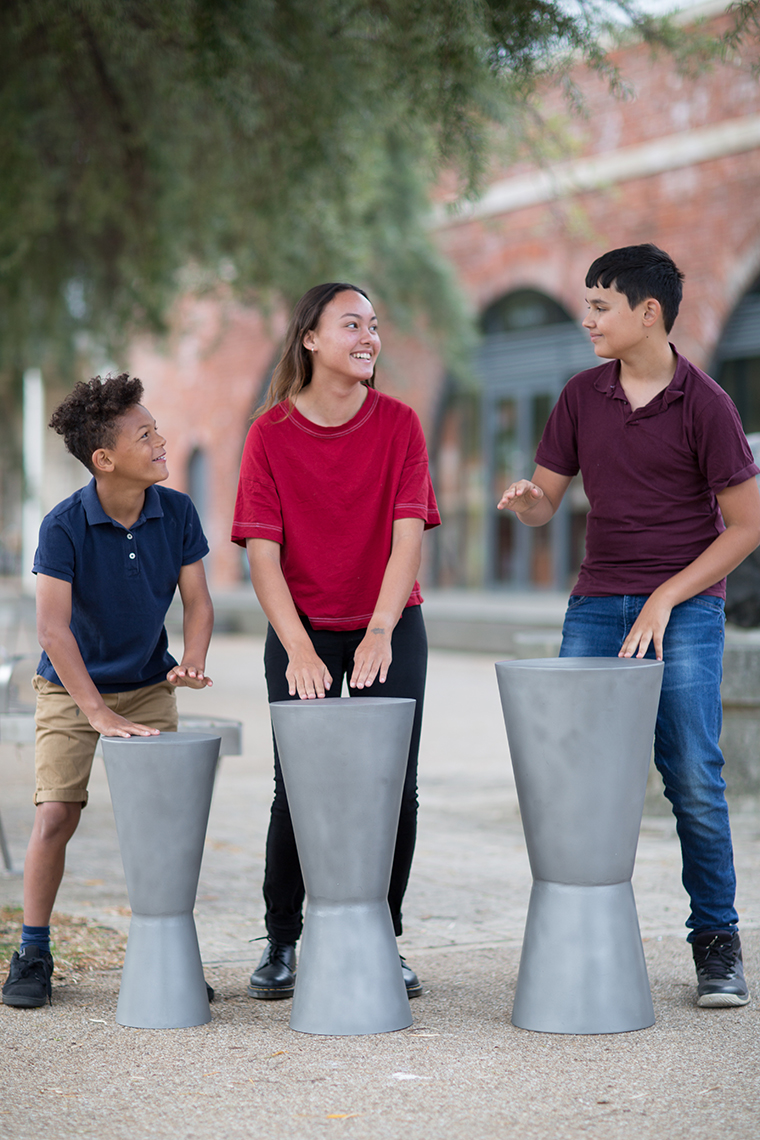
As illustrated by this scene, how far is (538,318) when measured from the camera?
20.6 metres

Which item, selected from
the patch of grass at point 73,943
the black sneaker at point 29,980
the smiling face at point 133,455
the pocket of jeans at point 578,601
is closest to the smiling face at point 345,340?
the smiling face at point 133,455

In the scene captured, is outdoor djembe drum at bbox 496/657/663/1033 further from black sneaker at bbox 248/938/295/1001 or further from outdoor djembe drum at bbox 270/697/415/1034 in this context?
black sneaker at bbox 248/938/295/1001

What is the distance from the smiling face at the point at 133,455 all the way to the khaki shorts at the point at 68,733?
0.59 m

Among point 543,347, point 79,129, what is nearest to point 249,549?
point 79,129

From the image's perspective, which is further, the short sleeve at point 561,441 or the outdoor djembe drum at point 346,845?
the short sleeve at point 561,441

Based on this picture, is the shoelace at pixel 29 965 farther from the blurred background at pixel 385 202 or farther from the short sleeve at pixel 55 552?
the blurred background at pixel 385 202

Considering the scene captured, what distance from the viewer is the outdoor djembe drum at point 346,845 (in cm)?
330

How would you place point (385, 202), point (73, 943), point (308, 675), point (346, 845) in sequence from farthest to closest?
point (385, 202) → point (73, 943) → point (308, 675) → point (346, 845)

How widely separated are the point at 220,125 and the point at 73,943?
18.6ft

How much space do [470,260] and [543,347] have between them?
1782 mm

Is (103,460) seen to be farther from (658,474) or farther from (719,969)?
(719,969)

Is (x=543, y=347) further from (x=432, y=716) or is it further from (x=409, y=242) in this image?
(x=432, y=716)

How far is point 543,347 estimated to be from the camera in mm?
20531

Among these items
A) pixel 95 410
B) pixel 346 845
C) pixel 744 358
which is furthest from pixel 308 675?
pixel 744 358
